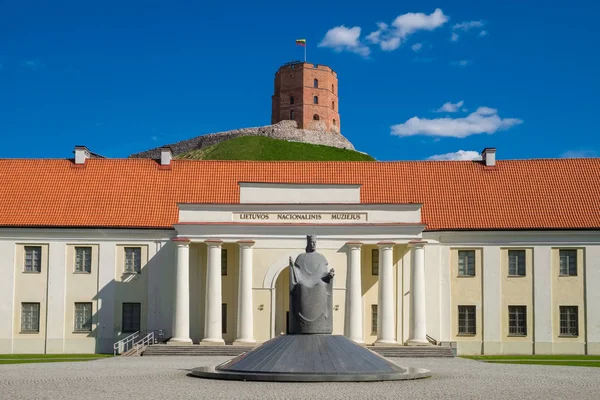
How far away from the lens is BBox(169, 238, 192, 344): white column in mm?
45781

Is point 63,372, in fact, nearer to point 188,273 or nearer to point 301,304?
point 301,304

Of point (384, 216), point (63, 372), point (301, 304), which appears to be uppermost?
point (384, 216)

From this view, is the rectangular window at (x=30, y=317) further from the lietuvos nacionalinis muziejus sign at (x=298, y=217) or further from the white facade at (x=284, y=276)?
the lietuvos nacionalinis muziejus sign at (x=298, y=217)

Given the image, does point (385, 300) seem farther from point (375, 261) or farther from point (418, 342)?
point (375, 261)

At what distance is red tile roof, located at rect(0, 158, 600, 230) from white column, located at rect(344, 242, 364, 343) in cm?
538

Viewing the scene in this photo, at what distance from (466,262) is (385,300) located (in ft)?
19.8

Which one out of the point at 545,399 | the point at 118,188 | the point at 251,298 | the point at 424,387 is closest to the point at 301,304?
the point at 424,387

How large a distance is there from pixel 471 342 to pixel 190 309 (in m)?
14.2

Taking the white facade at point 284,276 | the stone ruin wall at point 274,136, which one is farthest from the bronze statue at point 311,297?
Answer: the stone ruin wall at point 274,136

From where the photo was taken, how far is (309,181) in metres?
52.8

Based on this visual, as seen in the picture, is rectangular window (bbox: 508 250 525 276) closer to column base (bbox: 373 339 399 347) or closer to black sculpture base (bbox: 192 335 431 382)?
column base (bbox: 373 339 399 347)

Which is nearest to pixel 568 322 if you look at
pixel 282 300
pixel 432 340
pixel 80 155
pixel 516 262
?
pixel 516 262

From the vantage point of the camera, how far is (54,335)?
4869 centimetres

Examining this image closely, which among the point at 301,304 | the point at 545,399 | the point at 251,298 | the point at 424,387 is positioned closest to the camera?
the point at 545,399
